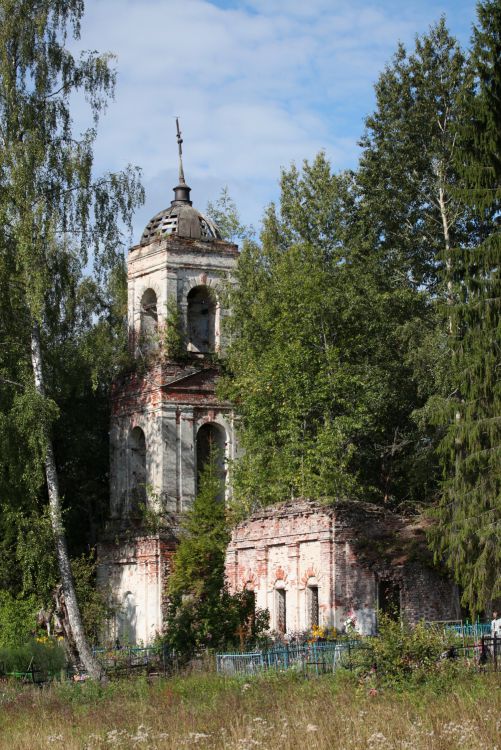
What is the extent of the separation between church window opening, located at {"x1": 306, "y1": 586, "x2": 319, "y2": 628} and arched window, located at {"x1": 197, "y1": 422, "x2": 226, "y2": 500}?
815 centimetres

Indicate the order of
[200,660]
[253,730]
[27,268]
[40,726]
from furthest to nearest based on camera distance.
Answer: [27,268] → [200,660] → [40,726] → [253,730]

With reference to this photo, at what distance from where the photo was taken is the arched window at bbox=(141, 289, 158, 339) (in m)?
35.8

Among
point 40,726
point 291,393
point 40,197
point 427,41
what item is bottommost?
point 40,726

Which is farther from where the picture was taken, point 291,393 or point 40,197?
point 291,393

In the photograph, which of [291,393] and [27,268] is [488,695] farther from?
[291,393]

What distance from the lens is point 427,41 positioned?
33.0 meters

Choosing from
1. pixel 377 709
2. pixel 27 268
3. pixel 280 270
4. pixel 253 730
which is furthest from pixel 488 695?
pixel 280 270

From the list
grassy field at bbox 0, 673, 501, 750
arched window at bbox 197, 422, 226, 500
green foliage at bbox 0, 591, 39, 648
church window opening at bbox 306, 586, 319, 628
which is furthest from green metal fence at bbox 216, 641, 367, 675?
arched window at bbox 197, 422, 226, 500

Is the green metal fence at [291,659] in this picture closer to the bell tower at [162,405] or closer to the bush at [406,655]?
the bush at [406,655]

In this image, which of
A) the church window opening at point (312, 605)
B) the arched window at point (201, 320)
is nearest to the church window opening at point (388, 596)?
the church window opening at point (312, 605)

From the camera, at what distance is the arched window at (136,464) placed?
35312 mm

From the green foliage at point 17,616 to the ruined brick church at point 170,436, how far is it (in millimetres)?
2878

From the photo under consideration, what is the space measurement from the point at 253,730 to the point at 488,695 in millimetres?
3172

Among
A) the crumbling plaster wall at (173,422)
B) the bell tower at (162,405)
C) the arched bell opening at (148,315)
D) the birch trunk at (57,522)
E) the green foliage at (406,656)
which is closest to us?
the green foliage at (406,656)
